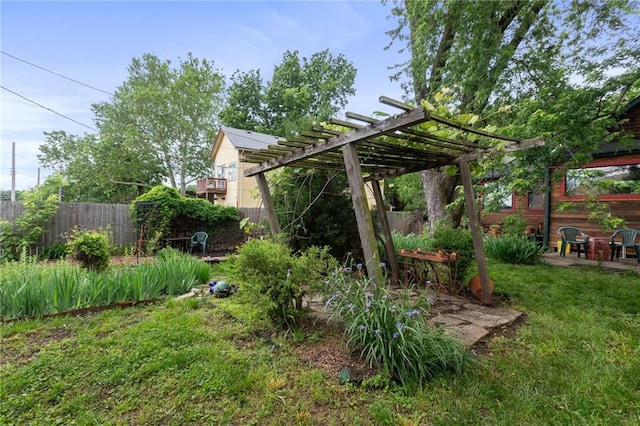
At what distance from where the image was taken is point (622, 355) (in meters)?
2.21

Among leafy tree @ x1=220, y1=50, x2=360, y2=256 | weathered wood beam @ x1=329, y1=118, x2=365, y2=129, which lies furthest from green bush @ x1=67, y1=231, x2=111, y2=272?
leafy tree @ x1=220, y1=50, x2=360, y2=256

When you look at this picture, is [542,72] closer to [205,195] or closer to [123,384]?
[123,384]

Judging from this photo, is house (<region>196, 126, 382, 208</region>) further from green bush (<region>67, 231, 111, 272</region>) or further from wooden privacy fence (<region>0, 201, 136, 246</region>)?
green bush (<region>67, 231, 111, 272</region>)

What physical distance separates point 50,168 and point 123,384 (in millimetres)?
23767

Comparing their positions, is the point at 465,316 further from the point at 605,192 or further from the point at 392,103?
the point at 605,192

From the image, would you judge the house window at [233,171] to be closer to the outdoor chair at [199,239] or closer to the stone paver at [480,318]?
the outdoor chair at [199,239]

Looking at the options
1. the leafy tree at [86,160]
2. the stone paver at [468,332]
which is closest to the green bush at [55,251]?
the stone paver at [468,332]

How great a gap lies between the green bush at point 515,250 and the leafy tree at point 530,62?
1.32 metres

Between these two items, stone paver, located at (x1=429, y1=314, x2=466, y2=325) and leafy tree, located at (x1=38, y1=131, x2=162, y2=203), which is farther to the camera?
leafy tree, located at (x1=38, y1=131, x2=162, y2=203)

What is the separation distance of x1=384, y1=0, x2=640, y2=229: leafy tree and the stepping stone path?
199 cm

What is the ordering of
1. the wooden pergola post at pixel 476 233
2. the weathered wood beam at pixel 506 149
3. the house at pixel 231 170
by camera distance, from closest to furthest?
the weathered wood beam at pixel 506 149, the wooden pergola post at pixel 476 233, the house at pixel 231 170

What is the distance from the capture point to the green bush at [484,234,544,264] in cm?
609

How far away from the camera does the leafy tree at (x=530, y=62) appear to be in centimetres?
402

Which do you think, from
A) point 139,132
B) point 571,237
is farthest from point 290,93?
point 571,237
